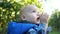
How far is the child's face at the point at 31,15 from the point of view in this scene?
126cm

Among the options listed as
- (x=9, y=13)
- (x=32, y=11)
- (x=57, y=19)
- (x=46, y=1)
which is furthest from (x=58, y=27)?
(x=32, y=11)

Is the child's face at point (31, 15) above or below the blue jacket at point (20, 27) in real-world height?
above

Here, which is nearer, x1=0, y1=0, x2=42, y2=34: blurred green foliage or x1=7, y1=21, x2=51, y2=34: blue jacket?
x1=7, y1=21, x2=51, y2=34: blue jacket

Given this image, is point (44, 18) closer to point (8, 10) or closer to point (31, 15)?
point (31, 15)

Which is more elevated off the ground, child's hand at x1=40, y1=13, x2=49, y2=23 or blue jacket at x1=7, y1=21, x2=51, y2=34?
child's hand at x1=40, y1=13, x2=49, y2=23

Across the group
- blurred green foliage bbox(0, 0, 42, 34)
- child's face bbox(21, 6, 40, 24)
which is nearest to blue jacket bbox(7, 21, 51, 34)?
child's face bbox(21, 6, 40, 24)

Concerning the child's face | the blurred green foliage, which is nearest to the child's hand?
the child's face

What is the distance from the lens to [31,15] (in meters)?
1.27

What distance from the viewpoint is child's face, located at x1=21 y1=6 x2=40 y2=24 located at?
4.12 feet

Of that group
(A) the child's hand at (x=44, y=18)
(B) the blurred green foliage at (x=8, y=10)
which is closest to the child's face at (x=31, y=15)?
(A) the child's hand at (x=44, y=18)

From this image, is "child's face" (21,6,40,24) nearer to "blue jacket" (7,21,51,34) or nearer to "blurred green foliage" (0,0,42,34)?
"blue jacket" (7,21,51,34)

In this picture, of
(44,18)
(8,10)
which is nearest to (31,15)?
(44,18)

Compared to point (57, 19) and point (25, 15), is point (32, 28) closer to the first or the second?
point (25, 15)

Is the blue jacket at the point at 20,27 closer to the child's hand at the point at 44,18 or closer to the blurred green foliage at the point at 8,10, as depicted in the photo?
the child's hand at the point at 44,18
